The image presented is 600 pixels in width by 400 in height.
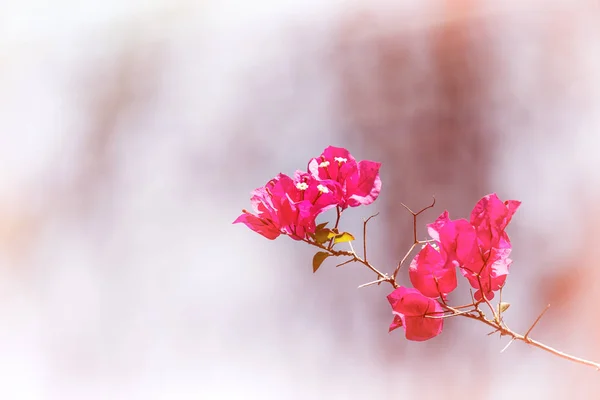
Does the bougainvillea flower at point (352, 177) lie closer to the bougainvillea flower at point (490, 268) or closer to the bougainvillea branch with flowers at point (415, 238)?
the bougainvillea branch with flowers at point (415, 238)

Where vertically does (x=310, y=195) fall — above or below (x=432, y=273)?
above

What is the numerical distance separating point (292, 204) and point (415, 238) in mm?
180

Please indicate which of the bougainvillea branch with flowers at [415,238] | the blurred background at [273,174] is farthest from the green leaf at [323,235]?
the blurred background at [273,174]

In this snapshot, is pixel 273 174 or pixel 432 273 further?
pixel 273 174

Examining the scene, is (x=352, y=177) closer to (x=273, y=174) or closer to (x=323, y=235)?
(x=323, y=235)

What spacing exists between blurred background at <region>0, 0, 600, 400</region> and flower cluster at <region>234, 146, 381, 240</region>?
709mm

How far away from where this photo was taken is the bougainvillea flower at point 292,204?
68 centimetres

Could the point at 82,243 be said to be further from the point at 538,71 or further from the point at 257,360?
the point at 538,71

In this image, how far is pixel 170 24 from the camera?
162 cm

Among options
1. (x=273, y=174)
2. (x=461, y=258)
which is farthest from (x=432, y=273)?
(x=273, y=174)

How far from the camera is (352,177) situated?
0.72 meters

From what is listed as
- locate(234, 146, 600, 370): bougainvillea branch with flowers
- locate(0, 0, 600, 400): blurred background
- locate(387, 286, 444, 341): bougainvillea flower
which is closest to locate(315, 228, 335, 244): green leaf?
locate(234, 146, 600, 370): bougainvillea branch with flowers

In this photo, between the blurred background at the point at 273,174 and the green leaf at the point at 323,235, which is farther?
the blurred background at the point at 273,174

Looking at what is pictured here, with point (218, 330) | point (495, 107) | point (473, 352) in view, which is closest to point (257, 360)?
point (218, 330)
